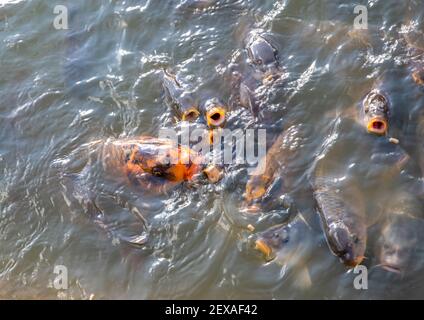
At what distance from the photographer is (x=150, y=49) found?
20.7 ft

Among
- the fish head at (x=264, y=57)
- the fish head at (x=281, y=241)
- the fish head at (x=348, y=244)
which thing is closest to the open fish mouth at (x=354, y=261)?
the fish head at (x=348, y=244)

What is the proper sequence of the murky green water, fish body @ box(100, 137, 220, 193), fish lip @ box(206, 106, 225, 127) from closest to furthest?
the murky green water
fish body @ box(100, 137, 220, 193)
fish lip @ box(206, 106, 225, 127)

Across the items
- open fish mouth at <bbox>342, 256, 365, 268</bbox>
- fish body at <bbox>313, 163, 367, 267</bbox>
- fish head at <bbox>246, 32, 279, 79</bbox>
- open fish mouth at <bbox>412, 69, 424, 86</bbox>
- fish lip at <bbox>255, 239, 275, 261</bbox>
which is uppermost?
fish head at <bbox>246, 32, 279, 79</bbox>

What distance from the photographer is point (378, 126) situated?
16.5ft

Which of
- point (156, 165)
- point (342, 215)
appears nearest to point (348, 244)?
point (342, 215)

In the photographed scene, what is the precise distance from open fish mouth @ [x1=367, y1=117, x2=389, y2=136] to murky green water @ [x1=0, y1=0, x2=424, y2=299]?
9cm

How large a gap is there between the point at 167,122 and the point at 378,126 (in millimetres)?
2187

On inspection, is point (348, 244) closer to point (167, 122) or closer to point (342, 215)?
point (342, 215)

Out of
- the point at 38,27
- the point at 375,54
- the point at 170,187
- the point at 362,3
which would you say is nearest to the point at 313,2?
the point at 362,3

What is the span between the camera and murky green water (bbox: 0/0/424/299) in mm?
4586

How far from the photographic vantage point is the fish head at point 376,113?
198 inches

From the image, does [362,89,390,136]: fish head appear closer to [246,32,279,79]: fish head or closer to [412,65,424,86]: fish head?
[412,65,424,86]: fish head

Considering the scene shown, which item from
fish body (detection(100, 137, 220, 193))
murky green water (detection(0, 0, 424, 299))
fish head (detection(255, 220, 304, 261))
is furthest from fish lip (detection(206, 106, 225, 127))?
fish head (detection(255, 220, 304, 261))

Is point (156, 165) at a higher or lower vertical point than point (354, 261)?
higher
